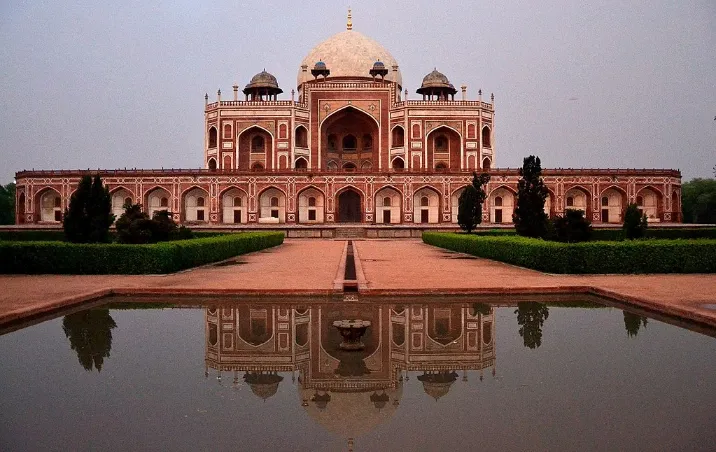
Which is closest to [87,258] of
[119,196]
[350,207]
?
[119,196]

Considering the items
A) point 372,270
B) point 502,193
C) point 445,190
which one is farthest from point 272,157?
point 372,270

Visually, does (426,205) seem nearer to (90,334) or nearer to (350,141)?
(350,141)

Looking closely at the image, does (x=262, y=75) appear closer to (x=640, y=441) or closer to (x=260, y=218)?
(x=260, y=218)

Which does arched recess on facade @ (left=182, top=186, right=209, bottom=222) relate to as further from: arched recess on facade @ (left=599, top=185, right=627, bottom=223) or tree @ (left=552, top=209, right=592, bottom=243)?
tree @ (left=552, top=209, right=592, bottom=243)

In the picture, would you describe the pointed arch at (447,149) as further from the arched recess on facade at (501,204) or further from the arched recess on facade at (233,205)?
the arched recess on facade at (233,205)

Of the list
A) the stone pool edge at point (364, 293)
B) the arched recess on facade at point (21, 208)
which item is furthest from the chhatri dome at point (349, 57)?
the stone pool edge at point (364, 293)

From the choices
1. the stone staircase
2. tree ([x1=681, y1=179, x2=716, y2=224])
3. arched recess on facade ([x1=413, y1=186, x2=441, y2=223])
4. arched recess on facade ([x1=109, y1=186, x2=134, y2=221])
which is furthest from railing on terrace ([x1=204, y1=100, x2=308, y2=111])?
tree ([x1=681, y1=179, x2=716, y2=224])

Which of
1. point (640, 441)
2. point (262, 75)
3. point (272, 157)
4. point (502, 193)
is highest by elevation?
point (262, 75)
